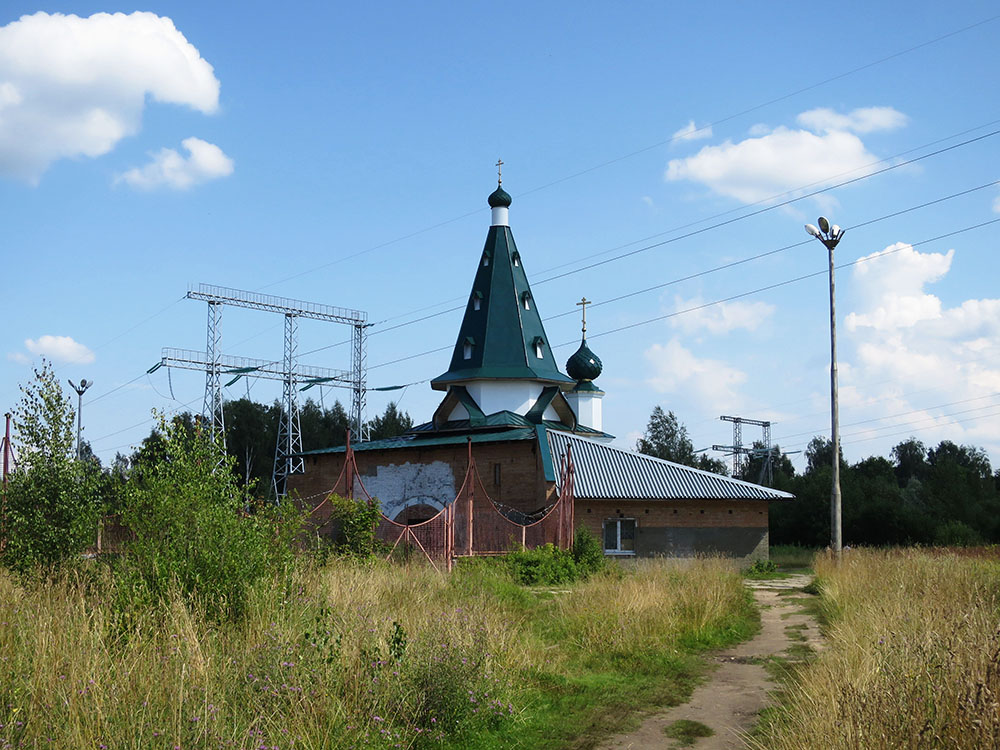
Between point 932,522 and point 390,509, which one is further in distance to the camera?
point 932,522

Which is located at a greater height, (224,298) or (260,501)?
(224,298)

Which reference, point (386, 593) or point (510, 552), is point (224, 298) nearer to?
point (510, 552)

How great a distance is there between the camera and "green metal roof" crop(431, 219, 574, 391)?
124ft

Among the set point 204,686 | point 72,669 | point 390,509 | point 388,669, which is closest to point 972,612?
point 388,669

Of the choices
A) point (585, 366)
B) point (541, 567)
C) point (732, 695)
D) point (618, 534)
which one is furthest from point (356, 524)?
point (585, 366)

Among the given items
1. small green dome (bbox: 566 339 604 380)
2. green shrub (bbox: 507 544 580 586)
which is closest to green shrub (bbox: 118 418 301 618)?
green shrub (bbox: 507 544 580 586)

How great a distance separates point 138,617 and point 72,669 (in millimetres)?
1672

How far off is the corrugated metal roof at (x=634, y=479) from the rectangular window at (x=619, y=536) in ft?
3.29

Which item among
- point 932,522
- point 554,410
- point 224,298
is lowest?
point 932,522

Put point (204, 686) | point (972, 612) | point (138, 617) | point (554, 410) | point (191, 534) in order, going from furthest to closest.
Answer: point (554, 410) < point (191, 534) < point (138, 617) < point (972, 612) < point (204, 686)

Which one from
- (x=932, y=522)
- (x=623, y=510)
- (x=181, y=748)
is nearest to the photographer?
(x=181, y=748)

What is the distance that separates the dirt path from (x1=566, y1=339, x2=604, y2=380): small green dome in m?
27.4

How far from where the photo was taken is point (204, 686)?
6355 millimetres

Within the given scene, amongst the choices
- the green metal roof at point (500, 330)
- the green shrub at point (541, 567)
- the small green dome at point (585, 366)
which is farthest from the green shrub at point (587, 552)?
the small green dome at point (585, 366)
